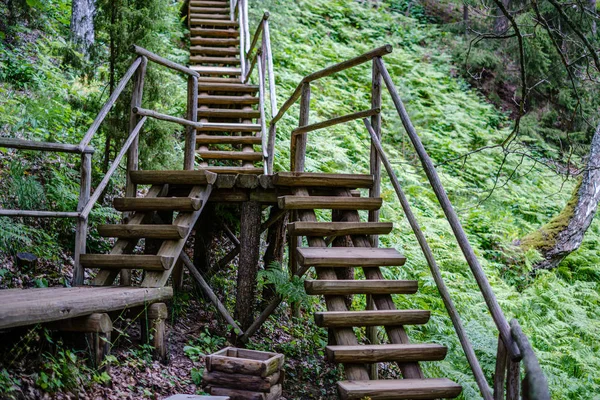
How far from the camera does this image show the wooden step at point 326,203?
19.0 ft

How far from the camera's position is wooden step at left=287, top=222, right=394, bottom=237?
18.1ft

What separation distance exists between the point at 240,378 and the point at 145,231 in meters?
1.73

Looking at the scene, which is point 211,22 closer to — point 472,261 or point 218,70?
point 218,70

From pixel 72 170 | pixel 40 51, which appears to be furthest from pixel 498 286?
pixel 40 51

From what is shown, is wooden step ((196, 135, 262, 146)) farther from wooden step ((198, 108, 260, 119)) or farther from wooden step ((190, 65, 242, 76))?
wooden step ((190, 65, 242, 76))

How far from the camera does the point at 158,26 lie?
7117mm

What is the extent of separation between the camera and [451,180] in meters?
12.2

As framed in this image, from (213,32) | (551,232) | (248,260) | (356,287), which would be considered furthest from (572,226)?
(213,32)

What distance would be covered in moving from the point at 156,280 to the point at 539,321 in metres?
5.36

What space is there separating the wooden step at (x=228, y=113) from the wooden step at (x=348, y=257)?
5258 millimetres

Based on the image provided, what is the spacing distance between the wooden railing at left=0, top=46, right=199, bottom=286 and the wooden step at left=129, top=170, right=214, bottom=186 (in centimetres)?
9

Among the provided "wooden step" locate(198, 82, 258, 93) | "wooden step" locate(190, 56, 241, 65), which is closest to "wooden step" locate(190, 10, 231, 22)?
"wooden step" locate(190, 56, 241, 65)

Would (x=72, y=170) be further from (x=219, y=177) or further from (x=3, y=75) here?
(x=3, y=75)

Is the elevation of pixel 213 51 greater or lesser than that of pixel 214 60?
greater
